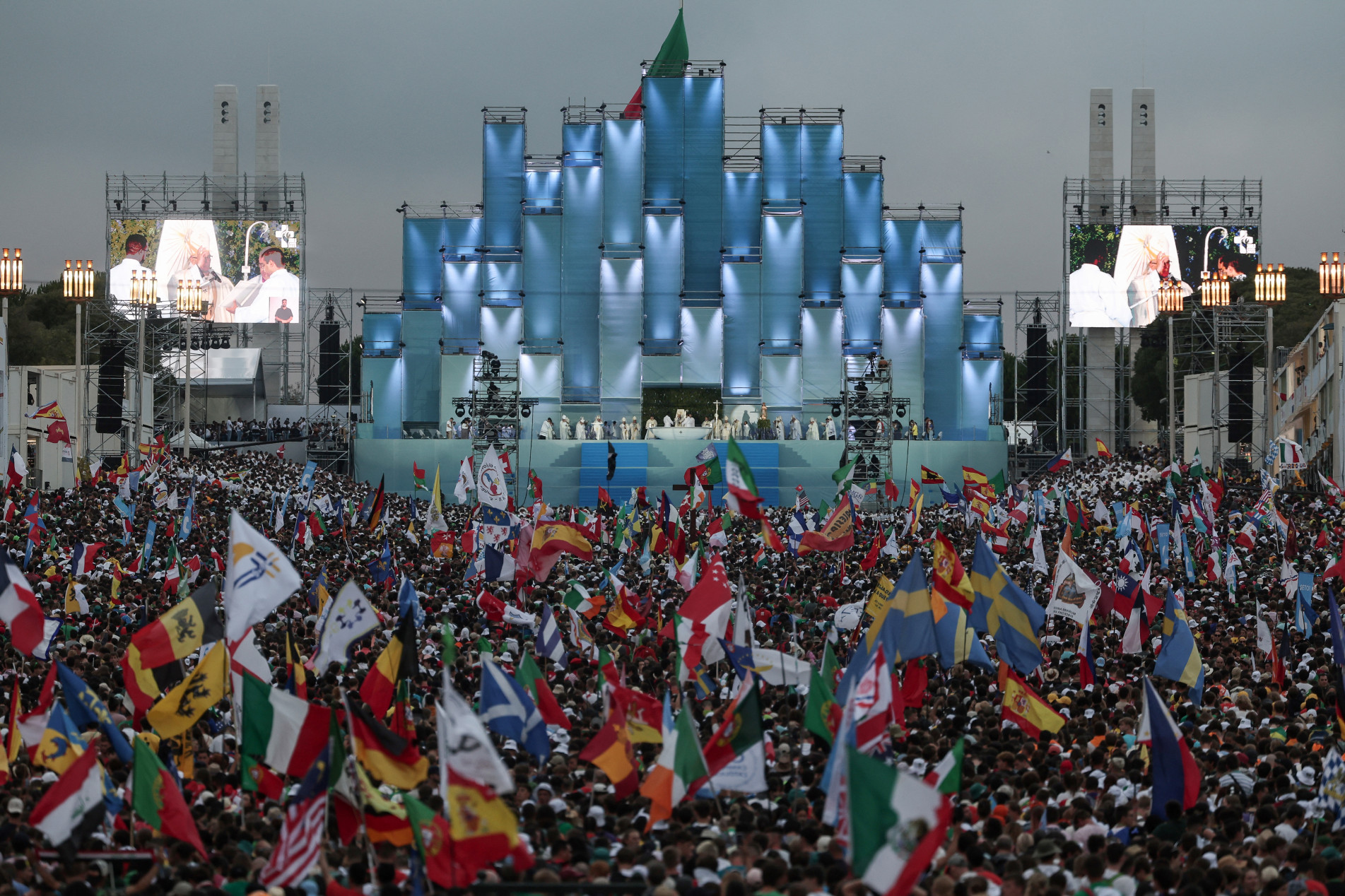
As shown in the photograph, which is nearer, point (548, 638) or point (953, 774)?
point (953, 774)

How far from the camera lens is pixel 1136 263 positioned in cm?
6619

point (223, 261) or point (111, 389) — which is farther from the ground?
point (223, 261)

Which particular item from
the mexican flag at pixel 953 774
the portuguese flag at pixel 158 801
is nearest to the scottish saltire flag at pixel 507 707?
the portuguese flag at pixel 158 801

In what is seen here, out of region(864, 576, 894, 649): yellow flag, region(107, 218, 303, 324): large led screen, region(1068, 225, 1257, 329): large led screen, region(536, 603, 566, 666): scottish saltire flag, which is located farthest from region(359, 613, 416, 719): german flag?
region(107, 218, 303, 324): large led screen

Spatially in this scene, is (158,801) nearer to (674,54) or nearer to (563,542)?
(563,542)

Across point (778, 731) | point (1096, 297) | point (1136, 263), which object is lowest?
point (778, 731)

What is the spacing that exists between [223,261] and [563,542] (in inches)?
2171

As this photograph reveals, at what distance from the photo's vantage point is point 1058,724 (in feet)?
41.1

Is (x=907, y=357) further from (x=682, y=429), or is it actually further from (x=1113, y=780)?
(x=1113, y=780)

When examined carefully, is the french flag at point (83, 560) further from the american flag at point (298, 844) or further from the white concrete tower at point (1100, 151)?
the white concrete tower at point (1100, 151)

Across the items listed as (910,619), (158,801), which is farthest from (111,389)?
(158,801)

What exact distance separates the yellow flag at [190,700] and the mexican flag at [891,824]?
5.64 meters

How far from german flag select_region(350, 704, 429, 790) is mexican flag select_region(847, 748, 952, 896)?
3.29 m

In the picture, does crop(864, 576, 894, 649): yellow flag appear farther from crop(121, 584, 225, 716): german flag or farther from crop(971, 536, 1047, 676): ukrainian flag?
crop(121, 584, 225, 716): german flag
